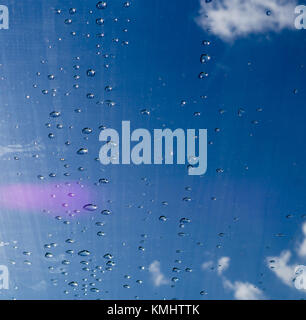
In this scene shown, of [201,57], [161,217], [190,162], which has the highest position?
[201,57]

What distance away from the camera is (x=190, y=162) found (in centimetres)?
339
